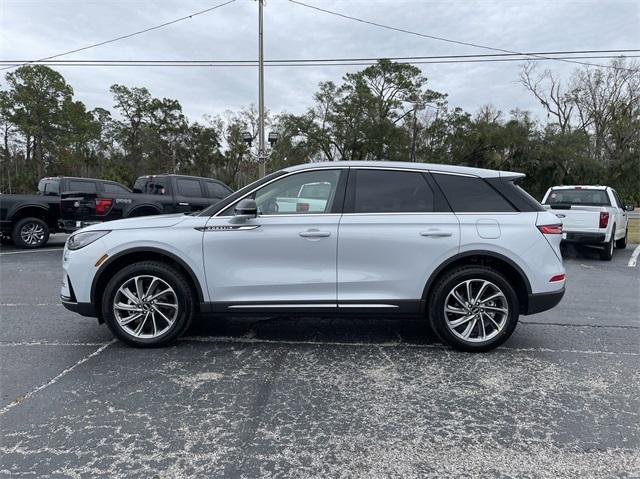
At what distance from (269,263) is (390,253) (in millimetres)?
1087

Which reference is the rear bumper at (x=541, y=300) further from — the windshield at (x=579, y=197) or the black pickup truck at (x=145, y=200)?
the windshield at (x=579, y=197)

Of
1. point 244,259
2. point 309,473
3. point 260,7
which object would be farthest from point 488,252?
point 260,7

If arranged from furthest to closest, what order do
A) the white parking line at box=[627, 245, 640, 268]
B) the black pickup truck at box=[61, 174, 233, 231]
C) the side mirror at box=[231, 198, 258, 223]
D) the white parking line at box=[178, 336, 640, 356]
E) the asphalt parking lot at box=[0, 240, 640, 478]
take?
the black pickup truck at box=[61, 174, 233, 231] → the white parking line at box=[627, 245, 640, 268] → the white parking line at box=[178, 336, 640, 356] → the side mirror at box=[231, 198, 258, 223] → the asphalt parking lot at box=[0, 240, 640, 478]

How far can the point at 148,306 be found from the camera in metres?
4.23

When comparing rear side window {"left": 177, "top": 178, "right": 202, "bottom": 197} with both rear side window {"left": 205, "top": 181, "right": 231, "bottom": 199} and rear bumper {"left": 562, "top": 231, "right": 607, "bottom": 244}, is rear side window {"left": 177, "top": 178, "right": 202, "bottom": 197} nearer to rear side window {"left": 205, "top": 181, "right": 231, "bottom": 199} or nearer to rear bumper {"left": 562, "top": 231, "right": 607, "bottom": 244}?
rear side window {"left": 205, "top": 181, "right": 231, "bottom": 199}

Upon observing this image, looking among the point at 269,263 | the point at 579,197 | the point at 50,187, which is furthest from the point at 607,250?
the point at 50,187

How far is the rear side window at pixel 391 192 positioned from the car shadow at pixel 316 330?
1.23 meters

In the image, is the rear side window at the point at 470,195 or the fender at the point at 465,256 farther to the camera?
the rear side window at the point at 470,195

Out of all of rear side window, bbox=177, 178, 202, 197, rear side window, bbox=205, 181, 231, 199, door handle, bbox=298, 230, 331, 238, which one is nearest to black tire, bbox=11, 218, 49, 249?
rear side window, bbox=177, 178, 202, 197

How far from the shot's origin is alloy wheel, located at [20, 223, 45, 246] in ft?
36.9

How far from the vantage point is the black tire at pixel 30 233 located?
11125 mm

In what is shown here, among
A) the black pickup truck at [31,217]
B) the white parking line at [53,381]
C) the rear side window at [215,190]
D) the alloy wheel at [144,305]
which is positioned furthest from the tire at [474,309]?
A: the rear side window at [215,190]

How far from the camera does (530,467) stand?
8.45 ft

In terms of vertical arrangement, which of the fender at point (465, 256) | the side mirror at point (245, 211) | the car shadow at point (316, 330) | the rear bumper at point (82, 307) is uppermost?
the side mirror at point (245, 211)
